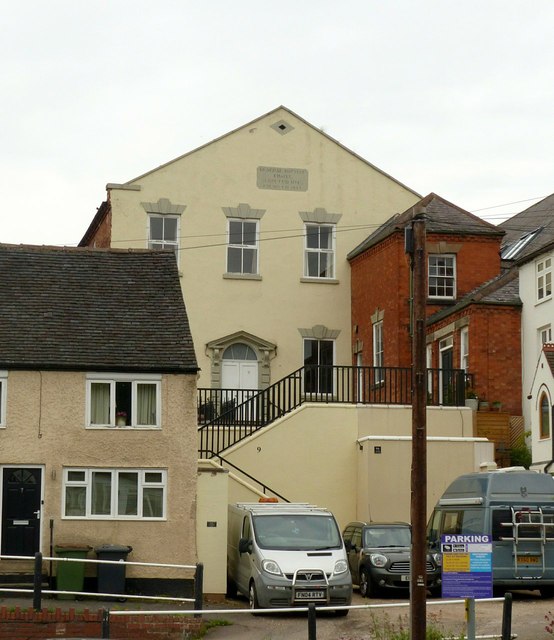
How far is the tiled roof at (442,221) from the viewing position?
128ft

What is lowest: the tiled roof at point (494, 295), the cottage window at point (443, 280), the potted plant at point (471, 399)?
the potted plant at point (471, 399)

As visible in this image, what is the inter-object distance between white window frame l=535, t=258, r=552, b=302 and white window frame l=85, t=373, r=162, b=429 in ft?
44.0

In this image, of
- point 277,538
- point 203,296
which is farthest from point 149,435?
point 203,296

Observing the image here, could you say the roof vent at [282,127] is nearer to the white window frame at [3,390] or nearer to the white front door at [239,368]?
the white front door at [239,368]

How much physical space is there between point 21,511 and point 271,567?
18.6 feet

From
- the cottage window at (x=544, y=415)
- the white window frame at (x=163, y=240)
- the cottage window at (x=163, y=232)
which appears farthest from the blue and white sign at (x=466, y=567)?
the cottage window at (x=163, y=232)

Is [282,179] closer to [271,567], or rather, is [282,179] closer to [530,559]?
[530,559]

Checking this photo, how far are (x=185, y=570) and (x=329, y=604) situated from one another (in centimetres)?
385

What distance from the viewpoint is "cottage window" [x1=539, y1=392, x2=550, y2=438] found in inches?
1303

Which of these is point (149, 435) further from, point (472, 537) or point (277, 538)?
point (472, 537)

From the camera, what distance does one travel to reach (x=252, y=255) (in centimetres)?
4175

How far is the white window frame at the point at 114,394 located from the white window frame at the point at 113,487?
90cm

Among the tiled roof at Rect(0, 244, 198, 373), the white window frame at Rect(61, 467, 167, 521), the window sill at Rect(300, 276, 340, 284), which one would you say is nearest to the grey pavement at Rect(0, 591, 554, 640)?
the white window frame at Rect(61, 467, 167, 521)

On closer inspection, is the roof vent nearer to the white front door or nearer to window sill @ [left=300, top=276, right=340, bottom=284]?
window sill @ [left=300, top=276, right=340, bottom=284]
